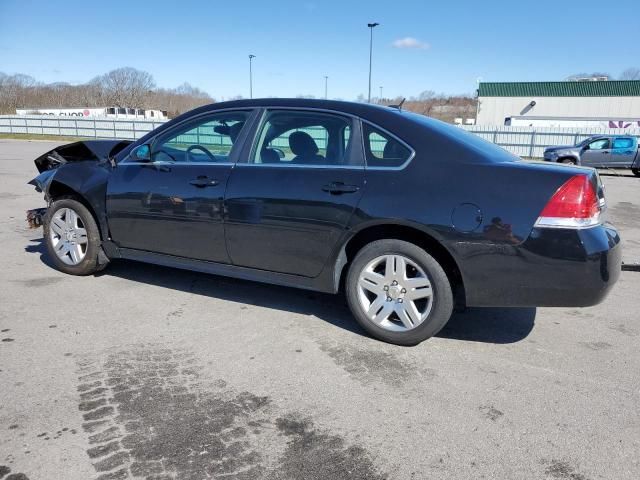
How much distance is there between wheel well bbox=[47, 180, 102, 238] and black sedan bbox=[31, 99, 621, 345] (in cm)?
10

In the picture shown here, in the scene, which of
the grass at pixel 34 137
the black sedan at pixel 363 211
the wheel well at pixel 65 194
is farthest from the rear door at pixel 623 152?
the grass at pixel 34 137

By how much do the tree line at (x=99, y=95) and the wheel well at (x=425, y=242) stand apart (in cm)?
8315

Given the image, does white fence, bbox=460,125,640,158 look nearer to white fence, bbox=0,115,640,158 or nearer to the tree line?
white fence, bbox=0,115,640,158

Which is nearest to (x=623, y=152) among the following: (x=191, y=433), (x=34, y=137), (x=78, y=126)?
(x=191, y=433)

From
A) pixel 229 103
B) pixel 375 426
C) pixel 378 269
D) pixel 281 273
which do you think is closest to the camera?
pixel 375 426

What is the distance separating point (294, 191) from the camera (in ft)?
12.2

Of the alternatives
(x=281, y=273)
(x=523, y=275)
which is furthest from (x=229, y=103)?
(x=523, y=275)

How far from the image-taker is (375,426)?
2637 mm

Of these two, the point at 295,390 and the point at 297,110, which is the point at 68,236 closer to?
the point at 297,110

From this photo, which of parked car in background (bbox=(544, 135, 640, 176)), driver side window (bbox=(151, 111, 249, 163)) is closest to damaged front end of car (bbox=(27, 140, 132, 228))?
driver side window (bbox=(151, 111, 249, 163))

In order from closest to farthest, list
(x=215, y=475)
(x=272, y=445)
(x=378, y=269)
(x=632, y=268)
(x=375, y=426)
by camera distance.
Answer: (x=215, y=475) < (x=272, y=445) < (x=375, y=426) < (x=378, y=269) < (x=632, y=268)

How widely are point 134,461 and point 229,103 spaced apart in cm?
282

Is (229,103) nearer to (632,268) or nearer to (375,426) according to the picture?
(375,426)

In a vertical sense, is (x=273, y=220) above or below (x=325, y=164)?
below
